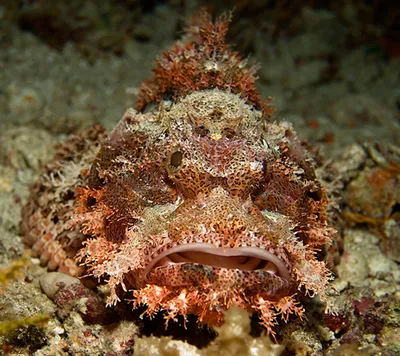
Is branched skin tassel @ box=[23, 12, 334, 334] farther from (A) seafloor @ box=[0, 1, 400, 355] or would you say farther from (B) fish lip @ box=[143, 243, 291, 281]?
(A) seafloor @ box=[0, 1, 400, 355]

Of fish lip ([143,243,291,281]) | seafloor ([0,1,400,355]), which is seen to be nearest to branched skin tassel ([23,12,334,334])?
A: fish lip ([143,243,291,281])

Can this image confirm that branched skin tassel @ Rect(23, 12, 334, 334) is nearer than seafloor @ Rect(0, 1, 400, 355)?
Yes

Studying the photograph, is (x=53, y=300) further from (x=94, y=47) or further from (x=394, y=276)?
(x=94, y=47)

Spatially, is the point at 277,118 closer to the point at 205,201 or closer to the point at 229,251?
the point at 205,201

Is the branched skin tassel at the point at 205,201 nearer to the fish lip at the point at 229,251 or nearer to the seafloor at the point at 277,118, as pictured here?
the fish lip at the point at 229,251

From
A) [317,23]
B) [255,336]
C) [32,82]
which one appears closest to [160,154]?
[255,336]
